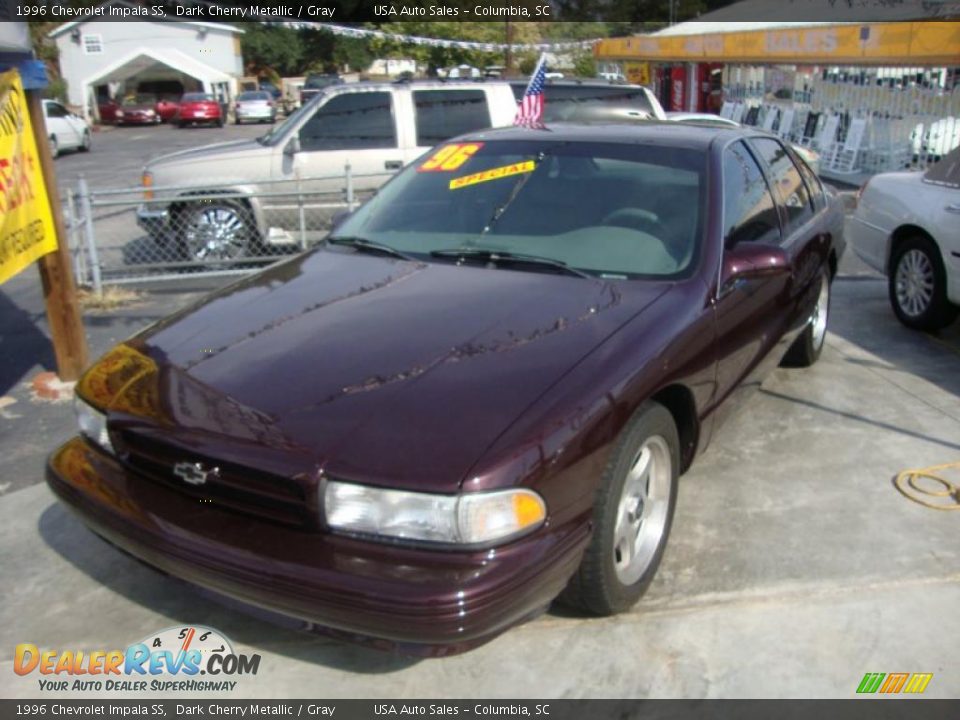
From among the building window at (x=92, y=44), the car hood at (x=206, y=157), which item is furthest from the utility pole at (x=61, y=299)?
the building window at (x=92, y=44)

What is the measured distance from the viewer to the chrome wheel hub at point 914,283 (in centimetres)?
619

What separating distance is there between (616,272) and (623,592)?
1.25 m

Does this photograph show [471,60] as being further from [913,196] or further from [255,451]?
[255,451]

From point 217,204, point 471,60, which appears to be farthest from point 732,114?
point 217,204

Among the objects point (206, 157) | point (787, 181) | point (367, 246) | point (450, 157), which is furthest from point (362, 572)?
point (206, 157)

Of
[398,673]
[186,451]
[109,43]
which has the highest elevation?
[109,43]

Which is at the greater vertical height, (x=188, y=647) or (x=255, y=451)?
(x=255, y=451)

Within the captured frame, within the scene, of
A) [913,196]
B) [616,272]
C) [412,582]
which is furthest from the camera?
[913,196]

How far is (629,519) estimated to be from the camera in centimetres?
308

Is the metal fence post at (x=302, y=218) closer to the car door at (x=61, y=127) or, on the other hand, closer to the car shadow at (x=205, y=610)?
the car shadow at (x=205, y=610)

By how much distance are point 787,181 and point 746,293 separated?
1.46 m

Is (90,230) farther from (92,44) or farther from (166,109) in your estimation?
(92,44)

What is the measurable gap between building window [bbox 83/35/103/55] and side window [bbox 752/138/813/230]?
152 feet

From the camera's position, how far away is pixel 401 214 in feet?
13.6
